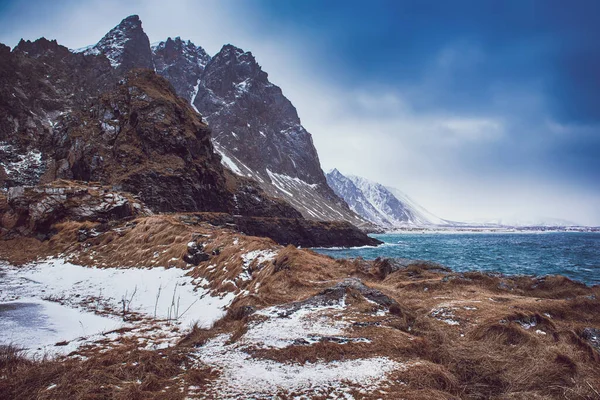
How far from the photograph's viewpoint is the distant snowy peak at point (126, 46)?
14762 cm

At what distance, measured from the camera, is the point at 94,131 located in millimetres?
48469

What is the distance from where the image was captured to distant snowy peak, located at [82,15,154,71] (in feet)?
484

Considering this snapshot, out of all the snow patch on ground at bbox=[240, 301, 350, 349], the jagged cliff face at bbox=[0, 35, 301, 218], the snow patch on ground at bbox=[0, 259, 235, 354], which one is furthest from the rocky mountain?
the snow patch on ground at bbox=[240, 301, 350, 349]

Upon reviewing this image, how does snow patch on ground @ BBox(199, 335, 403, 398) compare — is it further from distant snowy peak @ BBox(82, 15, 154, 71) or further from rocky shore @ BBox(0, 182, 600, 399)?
distant snowy peak @ BBox(82, 15, 154, 71)

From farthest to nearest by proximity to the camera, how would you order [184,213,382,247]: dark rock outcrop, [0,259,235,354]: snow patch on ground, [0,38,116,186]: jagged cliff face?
[0,38,116,186]: jagged cliff face < [184,213,382,247]: dark rock outcrop < [0,259,235,354]: snow patch on ground

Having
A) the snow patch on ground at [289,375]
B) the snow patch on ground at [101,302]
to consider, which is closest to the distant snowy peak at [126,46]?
the snow patch on ground at [101,302]

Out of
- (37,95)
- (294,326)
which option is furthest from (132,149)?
(37,95)

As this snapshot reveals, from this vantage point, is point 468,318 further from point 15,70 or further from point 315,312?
point 15,70

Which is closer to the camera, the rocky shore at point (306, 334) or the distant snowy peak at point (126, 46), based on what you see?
the rocky shore at point (306, 334)

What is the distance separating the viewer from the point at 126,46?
506 feet

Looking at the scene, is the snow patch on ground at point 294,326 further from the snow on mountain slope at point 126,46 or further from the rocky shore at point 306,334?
the snow on mountain slope at point 126,46

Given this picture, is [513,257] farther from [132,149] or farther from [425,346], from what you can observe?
[132,149]

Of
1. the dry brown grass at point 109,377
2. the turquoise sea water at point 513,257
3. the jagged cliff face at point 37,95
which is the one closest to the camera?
the dry brown grass at point 109,377

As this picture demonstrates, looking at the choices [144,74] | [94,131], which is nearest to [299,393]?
[94,131]
